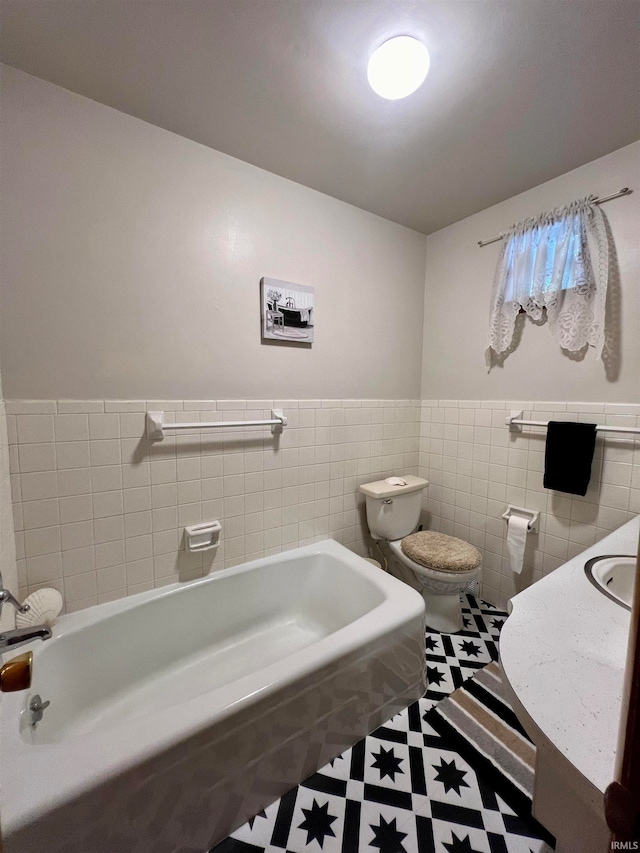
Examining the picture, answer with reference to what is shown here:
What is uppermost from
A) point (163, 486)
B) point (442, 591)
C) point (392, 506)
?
point (163, 486)

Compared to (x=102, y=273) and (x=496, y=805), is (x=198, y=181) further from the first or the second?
(x=496, y=805)

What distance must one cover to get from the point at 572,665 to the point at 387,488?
1204 mm

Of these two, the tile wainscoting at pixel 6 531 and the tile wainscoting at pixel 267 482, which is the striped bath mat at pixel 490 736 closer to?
the tile wainscoting at pixel 267 482

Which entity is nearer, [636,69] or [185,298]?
[636,69]

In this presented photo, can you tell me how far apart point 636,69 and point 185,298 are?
1754 millimetres

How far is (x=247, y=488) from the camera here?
163 cm

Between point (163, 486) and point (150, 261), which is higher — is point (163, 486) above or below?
below

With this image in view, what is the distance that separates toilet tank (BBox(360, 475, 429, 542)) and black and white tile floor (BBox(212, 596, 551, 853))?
845 mm

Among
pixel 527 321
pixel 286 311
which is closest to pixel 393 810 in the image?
pixel 286 311

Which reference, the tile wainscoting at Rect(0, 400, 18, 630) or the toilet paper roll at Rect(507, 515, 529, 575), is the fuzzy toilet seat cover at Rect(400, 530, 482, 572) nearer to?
the toilet paper roll at Rect(507, 515, 529, 575)

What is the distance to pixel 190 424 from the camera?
1.42 meters

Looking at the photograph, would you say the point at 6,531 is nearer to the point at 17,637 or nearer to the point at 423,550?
the point at 17,637

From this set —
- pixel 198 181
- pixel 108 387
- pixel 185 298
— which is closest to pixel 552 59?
pixel 198 181

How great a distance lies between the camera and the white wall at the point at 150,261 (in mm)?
1131
